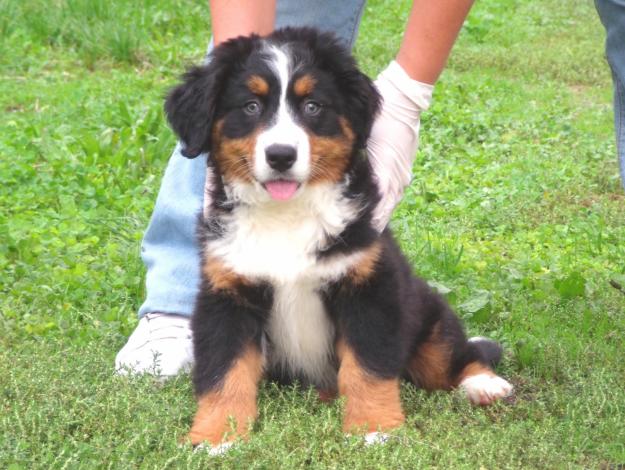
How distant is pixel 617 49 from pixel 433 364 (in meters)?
Answer: 1.23

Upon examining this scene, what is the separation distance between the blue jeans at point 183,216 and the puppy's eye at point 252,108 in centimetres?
102

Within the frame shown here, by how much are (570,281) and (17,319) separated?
2312mm

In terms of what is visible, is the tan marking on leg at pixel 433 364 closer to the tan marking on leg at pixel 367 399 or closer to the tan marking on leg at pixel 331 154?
the tan marking on leg at pixel 367 399

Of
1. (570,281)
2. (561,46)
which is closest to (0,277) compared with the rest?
(570,281)

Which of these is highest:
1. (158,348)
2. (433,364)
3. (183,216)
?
(433,364)

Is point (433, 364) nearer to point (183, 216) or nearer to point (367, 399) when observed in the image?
point (367, 399)

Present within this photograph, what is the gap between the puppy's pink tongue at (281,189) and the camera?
10.6 ft

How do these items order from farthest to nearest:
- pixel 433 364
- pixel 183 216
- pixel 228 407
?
pixel 183 216, pixel 433 364, pixel 228 407

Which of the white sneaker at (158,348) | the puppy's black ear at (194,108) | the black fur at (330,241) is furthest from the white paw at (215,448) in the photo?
the puppy's black ear at (194,108)

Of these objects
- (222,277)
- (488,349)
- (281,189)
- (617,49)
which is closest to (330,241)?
(281,189)

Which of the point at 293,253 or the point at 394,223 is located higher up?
the point at 293,253

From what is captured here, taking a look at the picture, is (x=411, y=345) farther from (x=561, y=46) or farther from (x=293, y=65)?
(x=561, y=46)

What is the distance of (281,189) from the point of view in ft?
10.7

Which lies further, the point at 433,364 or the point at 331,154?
the point at 433,364
